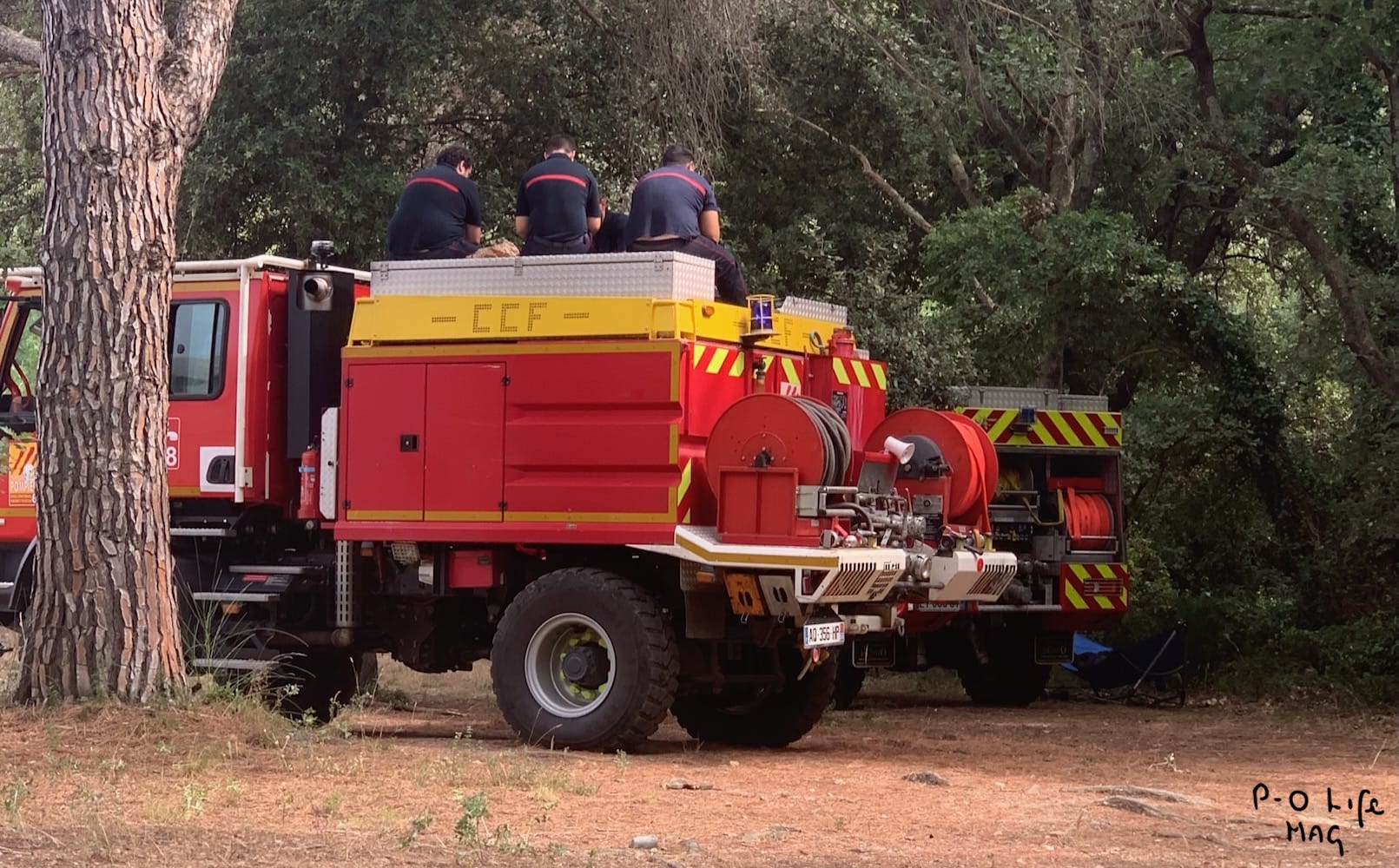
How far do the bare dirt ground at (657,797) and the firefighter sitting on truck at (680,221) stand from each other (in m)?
2.75

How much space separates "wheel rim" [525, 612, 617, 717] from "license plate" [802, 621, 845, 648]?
1112 mm

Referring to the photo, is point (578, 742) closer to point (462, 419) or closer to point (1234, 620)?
point (462, 419)

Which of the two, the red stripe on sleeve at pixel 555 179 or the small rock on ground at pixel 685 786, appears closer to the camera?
the small rock on ground at pixel 685 786

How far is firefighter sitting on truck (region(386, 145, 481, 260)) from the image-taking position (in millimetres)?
11508

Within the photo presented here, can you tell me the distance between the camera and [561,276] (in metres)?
10.3

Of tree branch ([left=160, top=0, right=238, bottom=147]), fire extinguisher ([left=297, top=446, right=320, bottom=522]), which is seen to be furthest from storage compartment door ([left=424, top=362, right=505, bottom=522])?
tree branch ([left=160, top=0, right=238, bottom=147])

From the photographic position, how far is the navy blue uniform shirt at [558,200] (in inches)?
444

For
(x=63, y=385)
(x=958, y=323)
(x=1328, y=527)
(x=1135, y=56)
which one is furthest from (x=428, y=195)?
(x=1328, y=527)

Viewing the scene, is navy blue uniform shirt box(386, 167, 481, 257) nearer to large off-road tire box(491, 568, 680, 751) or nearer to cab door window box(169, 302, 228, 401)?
cab door window box(169, 302, 228, 401)

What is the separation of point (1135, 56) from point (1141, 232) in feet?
6.48

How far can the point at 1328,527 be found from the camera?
16.5 meters

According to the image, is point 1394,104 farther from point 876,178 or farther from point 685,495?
point 685,495

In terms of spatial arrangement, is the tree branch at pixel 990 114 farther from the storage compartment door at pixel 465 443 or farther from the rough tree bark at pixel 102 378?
the rough tree bark at pixel 102 378

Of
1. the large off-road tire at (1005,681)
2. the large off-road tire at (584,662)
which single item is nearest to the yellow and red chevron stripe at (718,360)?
the large off-road tire at (584,662)
